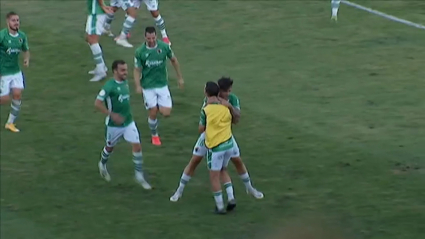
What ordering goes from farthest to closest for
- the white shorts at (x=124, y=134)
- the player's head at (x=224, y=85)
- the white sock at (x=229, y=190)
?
the white shorts at (x=124, y=134) → the white sock at (x=229, y=190) → the player's head at (x=224, y=85)

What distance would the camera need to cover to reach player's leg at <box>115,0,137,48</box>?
18766 millimetres

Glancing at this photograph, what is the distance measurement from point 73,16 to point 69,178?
9897mm

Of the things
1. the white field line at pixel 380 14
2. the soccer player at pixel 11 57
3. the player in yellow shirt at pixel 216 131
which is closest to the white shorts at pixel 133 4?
the soccer player at pixel 11 57

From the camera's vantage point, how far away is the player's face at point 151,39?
13.0 m

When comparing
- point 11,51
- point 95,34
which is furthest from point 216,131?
point 95,34

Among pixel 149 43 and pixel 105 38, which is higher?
pixel 149 43

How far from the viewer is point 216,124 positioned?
10570mm

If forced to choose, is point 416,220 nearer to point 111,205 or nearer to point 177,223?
point 177,223

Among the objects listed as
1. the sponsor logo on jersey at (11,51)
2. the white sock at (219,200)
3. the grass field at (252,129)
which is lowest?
the grass field at (252,129)

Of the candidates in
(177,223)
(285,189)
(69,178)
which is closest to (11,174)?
(69,178)

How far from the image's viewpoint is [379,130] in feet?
46.6

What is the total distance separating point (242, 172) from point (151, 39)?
3142 mm

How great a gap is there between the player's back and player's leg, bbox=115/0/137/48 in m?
8.69

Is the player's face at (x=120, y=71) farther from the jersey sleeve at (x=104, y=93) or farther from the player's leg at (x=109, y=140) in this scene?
the player's leg at (x=109, y=140)
